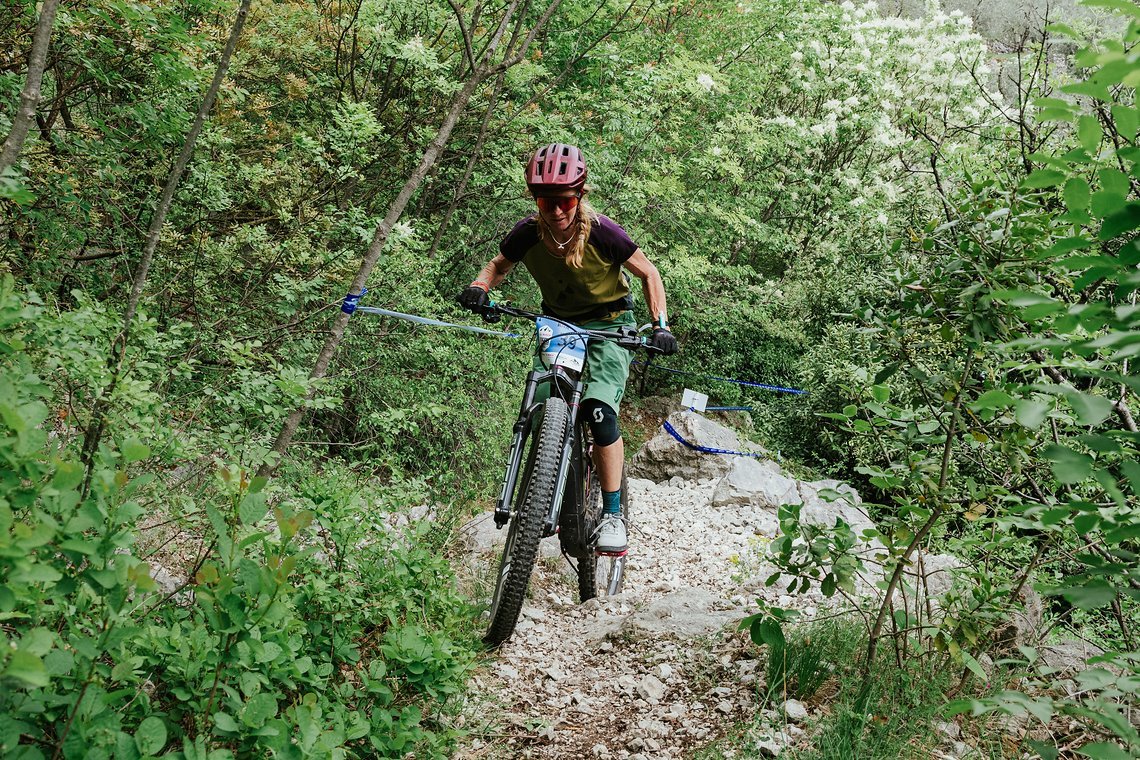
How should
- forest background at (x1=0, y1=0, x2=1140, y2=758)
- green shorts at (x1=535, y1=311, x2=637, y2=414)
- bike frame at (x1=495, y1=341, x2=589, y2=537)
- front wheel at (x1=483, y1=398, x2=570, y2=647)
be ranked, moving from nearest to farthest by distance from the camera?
forest background at (x1=0, y1=0, x2=1140, y2=758)
front wheel at (x1=483, y1=398, x2=570, y2=647)
bike frame at (x1=495, y1=341, x2=589, y2=537)
green shorts at (x1=535, y1=311, x2=637, y2=414)

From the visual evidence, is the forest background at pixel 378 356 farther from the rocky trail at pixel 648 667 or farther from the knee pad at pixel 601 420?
the knee pad at pixel 601 420

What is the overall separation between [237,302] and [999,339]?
16.6ft

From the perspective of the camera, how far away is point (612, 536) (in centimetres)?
415

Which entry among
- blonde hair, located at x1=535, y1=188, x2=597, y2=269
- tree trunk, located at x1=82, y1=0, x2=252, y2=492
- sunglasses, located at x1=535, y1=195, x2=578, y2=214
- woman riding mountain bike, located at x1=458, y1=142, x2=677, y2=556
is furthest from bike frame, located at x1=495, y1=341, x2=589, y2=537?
tree trunk, located at x1=82, y1=0, x2=252, y2=492

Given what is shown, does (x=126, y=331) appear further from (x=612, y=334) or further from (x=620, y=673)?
(x=620, y=673)

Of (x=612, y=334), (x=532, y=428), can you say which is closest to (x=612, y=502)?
(x=532, y=428)

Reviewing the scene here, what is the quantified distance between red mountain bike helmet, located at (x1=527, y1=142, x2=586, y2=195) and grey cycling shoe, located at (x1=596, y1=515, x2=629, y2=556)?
1.81m

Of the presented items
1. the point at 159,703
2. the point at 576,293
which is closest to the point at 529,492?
the point at 576,293

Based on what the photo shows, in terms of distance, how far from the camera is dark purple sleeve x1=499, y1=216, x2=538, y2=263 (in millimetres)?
4176

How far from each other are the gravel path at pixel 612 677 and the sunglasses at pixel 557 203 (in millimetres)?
2095

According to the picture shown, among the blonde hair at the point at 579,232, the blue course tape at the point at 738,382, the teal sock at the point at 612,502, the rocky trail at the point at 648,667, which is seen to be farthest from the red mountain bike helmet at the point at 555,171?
the blue course tape at the point at 738,382

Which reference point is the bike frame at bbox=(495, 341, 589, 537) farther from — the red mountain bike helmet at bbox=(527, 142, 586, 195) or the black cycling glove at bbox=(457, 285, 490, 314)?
the red mountain bike helmet at bbox=(527, 142, 586, 195)

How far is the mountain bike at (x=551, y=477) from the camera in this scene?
3482mm

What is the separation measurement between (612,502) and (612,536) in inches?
7.5
